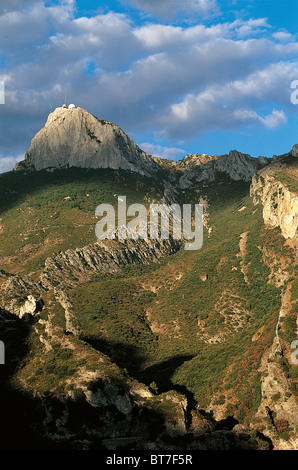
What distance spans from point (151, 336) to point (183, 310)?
12486 millimetres

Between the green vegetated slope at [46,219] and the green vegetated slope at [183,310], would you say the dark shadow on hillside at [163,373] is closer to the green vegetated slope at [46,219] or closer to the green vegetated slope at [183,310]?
the green vegetated slope at [183,310]

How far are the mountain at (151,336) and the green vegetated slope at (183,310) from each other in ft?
1.20

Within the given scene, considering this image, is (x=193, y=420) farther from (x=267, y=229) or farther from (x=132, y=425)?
(x=267, y=229)

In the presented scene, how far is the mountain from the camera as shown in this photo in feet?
178

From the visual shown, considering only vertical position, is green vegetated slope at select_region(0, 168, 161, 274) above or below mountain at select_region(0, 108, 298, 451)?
above

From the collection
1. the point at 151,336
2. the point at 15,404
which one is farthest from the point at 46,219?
the point at 15,404

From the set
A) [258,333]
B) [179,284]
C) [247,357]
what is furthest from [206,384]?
[179,284]

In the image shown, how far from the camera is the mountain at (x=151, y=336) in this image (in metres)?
54.3

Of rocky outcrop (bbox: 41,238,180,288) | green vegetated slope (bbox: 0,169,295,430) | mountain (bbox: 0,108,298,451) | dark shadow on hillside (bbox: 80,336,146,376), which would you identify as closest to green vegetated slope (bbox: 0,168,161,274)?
green vegetated slope (bbox: 0,169,295,430)

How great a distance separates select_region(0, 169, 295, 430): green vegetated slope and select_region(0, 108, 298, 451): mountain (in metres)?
0.37

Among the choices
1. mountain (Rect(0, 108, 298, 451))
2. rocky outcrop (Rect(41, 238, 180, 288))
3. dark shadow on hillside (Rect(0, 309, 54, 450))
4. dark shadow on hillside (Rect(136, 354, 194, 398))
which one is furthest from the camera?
rocky outcrop (Rect(41, 238, 180, 288))

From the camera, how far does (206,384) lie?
6800 cm

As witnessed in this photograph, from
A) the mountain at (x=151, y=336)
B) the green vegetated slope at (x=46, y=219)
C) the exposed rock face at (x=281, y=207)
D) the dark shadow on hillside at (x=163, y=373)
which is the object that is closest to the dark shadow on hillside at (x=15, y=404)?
the mountain at (x=151, y=336)

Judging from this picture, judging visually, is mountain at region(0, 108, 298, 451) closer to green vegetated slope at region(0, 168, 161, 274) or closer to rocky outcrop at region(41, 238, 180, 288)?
rocky outcrop at region(41, 238, 180, 288)
